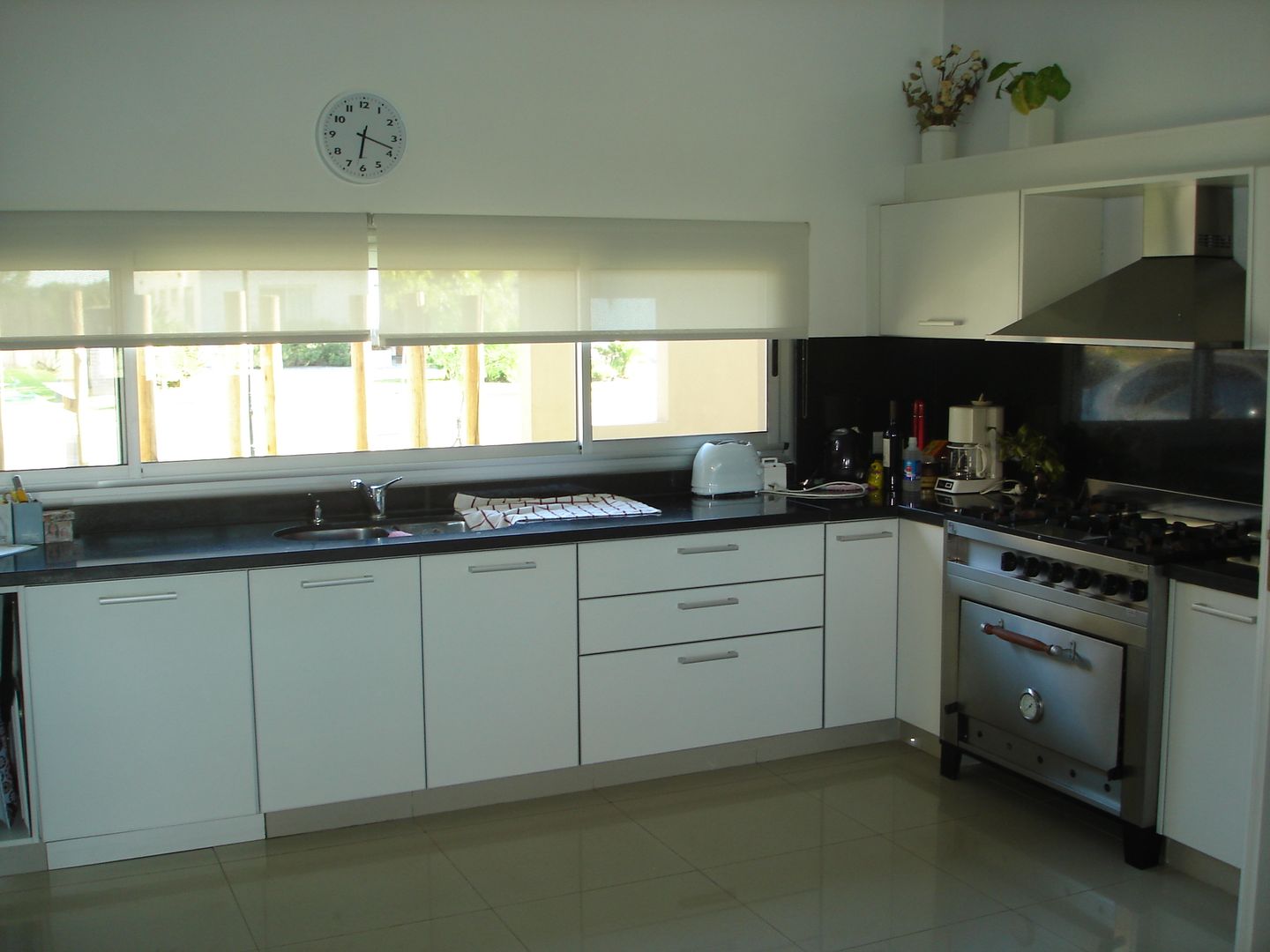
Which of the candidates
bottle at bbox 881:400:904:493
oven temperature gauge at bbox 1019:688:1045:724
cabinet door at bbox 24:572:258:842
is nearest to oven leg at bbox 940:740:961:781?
oven temperature gauge at bbox 1019:688:1045:724

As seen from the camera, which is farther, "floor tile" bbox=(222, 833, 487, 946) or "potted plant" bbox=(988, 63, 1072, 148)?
"potted plant" bbox=(988, 63, 1072, 148)

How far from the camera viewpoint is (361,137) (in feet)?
12.9

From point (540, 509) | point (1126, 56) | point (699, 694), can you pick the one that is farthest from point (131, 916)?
point (1126, 56)

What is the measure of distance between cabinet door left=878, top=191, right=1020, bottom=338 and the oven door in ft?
3.32

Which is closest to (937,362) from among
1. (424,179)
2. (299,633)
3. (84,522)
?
(424,179)

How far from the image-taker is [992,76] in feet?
14.0

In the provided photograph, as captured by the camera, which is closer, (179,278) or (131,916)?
(131,916)

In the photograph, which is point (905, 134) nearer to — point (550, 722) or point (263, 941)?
point (550, 722)

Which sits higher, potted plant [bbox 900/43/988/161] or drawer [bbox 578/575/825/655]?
potted plant [bbox 900/43/988/161]

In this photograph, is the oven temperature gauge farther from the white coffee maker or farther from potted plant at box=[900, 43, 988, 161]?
potted plant at box=[900, 43, 988, 161]

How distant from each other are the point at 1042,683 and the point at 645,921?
4.60 feet

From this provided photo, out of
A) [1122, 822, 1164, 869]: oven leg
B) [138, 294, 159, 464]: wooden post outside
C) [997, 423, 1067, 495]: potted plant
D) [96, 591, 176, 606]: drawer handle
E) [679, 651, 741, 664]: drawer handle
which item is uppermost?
[138, 294, 159, 464]: wooden post outside

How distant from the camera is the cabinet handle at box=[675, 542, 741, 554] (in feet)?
13.1

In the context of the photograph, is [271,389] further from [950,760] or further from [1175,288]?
[1175,288]
